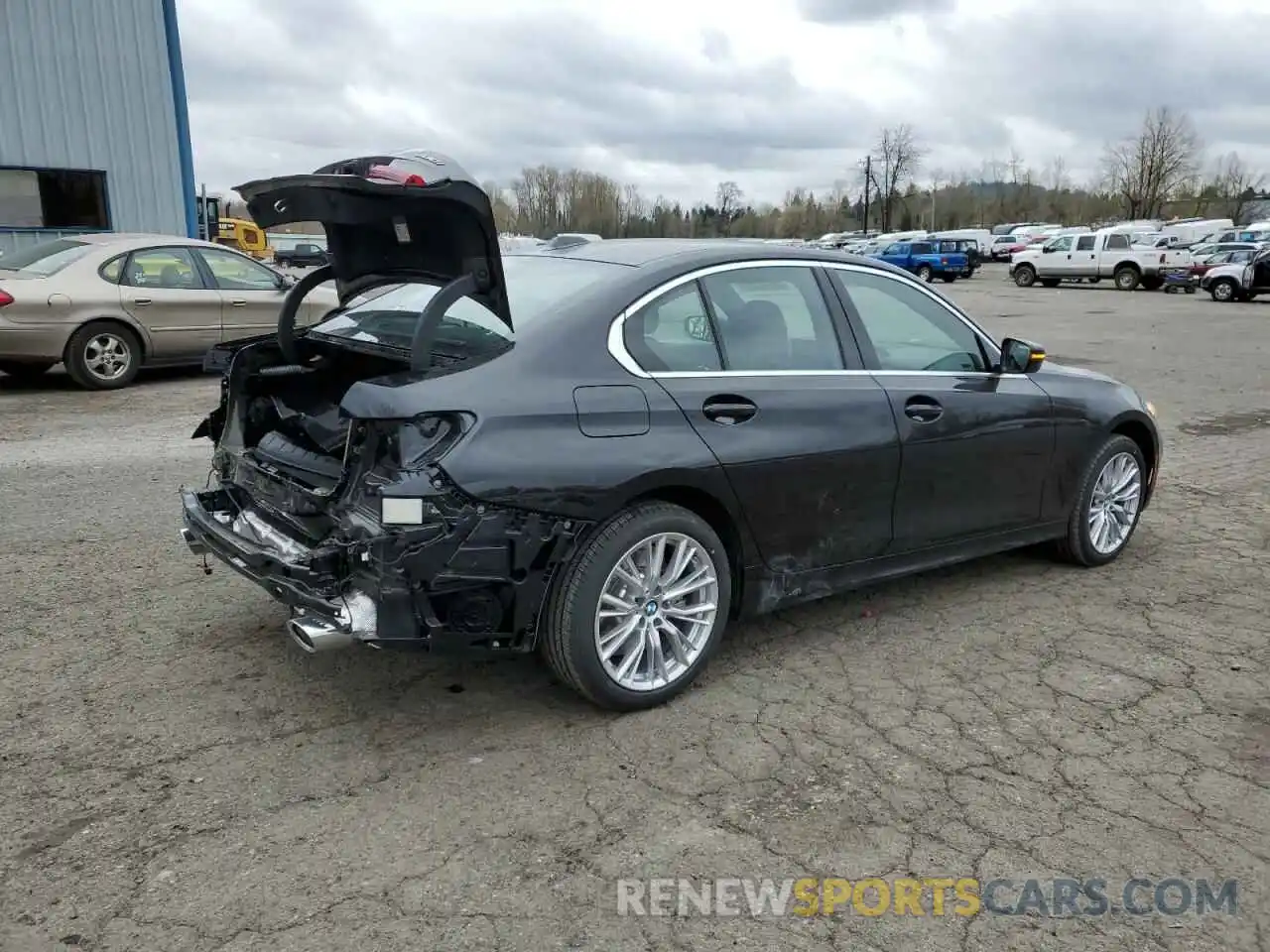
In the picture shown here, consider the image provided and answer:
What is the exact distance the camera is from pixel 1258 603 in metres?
4.81

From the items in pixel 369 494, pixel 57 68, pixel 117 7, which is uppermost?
Result: pixel 117 7

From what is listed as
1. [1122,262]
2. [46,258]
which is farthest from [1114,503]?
[1122,262]

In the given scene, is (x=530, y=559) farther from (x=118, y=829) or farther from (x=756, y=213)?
(x=756, y=213)

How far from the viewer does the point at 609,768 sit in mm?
3301

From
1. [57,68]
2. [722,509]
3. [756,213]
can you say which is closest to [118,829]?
[722,509]

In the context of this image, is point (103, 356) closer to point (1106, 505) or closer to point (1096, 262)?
point (1106, 505)

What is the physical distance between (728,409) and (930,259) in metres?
39.0

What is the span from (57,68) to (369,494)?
54.5 ft

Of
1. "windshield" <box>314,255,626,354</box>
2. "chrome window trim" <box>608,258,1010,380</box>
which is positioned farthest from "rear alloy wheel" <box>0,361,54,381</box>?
"chrome window trim" <box>608,258,1010,380</box>

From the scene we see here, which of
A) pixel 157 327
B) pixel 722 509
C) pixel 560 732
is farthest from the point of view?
pixel 157 327

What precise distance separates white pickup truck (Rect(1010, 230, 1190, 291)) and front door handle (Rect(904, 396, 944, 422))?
3186 centimetres

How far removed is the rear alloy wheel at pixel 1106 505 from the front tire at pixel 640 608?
232 centimetres

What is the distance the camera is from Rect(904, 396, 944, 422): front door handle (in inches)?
169

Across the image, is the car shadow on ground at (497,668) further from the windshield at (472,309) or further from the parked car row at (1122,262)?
the parked car row at (1122,262)
